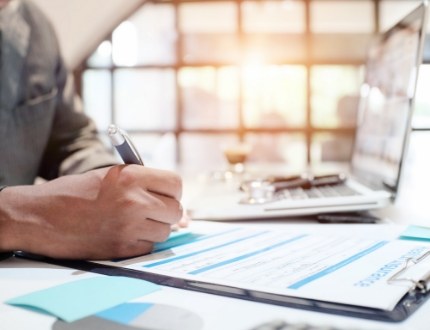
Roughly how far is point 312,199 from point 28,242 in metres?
0.46

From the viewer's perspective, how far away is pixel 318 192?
998 mm

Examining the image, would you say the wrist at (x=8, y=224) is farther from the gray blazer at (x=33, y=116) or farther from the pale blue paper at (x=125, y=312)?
the gray blazer at (x=33, y=116)

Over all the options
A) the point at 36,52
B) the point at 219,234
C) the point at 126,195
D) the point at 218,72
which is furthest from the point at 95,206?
the point at 218,72

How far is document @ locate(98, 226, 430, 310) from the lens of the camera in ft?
1.37

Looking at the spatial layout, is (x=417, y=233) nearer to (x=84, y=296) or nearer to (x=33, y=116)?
(x=84, y=296)

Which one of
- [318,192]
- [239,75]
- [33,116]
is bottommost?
[318,192]

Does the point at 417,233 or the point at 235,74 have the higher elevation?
the point at 235,74

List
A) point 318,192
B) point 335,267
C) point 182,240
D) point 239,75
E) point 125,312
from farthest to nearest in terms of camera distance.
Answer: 1. point 239,75
2. point 318,192
3. point 182,240
4. point 335,267
5. point 125,312

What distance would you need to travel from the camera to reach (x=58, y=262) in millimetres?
561

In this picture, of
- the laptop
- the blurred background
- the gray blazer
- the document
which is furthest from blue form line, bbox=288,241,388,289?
the blurred background

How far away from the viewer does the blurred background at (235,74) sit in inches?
91.4

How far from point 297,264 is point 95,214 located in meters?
0.22

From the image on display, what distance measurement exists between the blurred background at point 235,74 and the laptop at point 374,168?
Result: 2.98 ft

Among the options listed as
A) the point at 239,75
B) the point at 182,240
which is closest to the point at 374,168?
the point at 182,240
